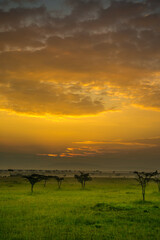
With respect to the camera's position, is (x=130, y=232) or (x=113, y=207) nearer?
(x=130, y=232)

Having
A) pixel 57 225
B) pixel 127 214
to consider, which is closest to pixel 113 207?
pixel 127 214

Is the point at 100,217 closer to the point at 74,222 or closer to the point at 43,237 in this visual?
the point at 74,222

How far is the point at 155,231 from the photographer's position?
17250 millimetres

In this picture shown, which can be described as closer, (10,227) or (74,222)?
(10,227)

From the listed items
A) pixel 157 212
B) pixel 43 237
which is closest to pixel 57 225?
pixel 43 237

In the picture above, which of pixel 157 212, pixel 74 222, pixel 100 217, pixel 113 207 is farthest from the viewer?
pixel 113 207

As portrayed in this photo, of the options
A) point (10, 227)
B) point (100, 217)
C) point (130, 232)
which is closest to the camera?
point (130, 232)

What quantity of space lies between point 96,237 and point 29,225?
6552mm

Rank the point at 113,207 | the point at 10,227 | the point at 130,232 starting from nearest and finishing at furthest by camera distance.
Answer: the point at 130,232, the point at 10,227, the point at 113,207

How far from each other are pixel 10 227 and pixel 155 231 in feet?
37.5

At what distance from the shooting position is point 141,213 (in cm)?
2386

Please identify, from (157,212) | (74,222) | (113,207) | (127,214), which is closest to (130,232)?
(74,222)

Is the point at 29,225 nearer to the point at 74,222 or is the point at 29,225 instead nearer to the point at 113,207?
the point at 74,222

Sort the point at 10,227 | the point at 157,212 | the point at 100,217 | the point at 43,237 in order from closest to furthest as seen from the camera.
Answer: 1. the point at 43,237
2. the point at 10,227
3. the point at 100,217
4. the point at 157,212
